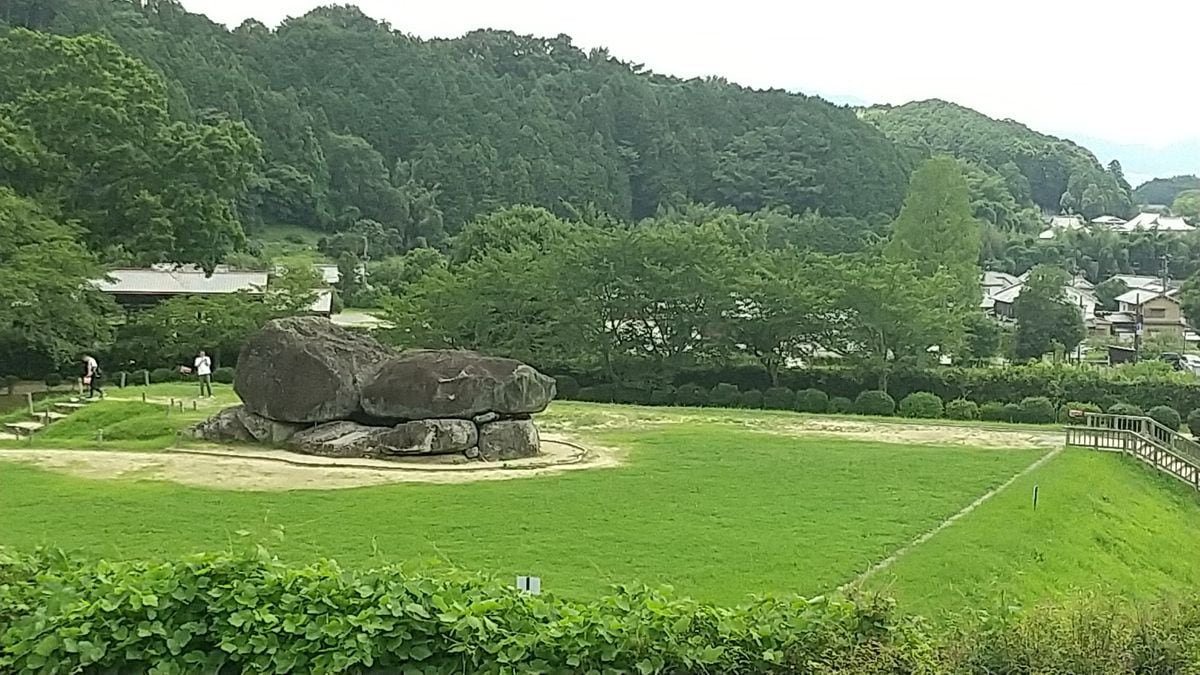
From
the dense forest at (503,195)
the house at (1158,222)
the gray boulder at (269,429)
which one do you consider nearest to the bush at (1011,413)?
the dense forest at (503,195)

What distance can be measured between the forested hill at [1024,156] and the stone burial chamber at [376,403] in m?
93.0

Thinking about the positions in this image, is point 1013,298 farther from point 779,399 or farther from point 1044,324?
point 779,399

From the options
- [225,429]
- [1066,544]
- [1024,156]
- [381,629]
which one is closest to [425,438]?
[225,429]

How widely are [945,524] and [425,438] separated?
7599mm

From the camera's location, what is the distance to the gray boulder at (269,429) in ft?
60.3

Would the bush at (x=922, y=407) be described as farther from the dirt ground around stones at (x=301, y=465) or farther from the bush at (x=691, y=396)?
the dirt ground around stones at (x=301, y=465)

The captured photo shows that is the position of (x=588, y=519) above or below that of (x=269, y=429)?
below

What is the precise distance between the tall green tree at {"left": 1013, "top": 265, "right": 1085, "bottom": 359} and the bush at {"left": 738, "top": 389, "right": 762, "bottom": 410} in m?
16.9

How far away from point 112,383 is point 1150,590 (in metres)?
25.4

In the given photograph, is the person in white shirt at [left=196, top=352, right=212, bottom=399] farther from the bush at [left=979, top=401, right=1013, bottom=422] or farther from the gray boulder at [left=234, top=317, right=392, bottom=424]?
the bush at [left=979, top=401, right=1013, bottom=422]

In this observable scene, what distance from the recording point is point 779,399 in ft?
102

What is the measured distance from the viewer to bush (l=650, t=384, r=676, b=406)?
31688 mm

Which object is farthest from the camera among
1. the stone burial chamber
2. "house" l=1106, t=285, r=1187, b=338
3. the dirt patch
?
"house" l=1106, t=285, r=1187, b=338

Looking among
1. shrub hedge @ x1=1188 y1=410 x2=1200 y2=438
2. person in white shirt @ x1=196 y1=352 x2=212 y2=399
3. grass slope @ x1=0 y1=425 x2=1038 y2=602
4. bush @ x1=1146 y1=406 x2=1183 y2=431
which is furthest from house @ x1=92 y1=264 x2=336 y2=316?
shrub hedge @ x1=1188 y1=410 x2=1200 y2=438
